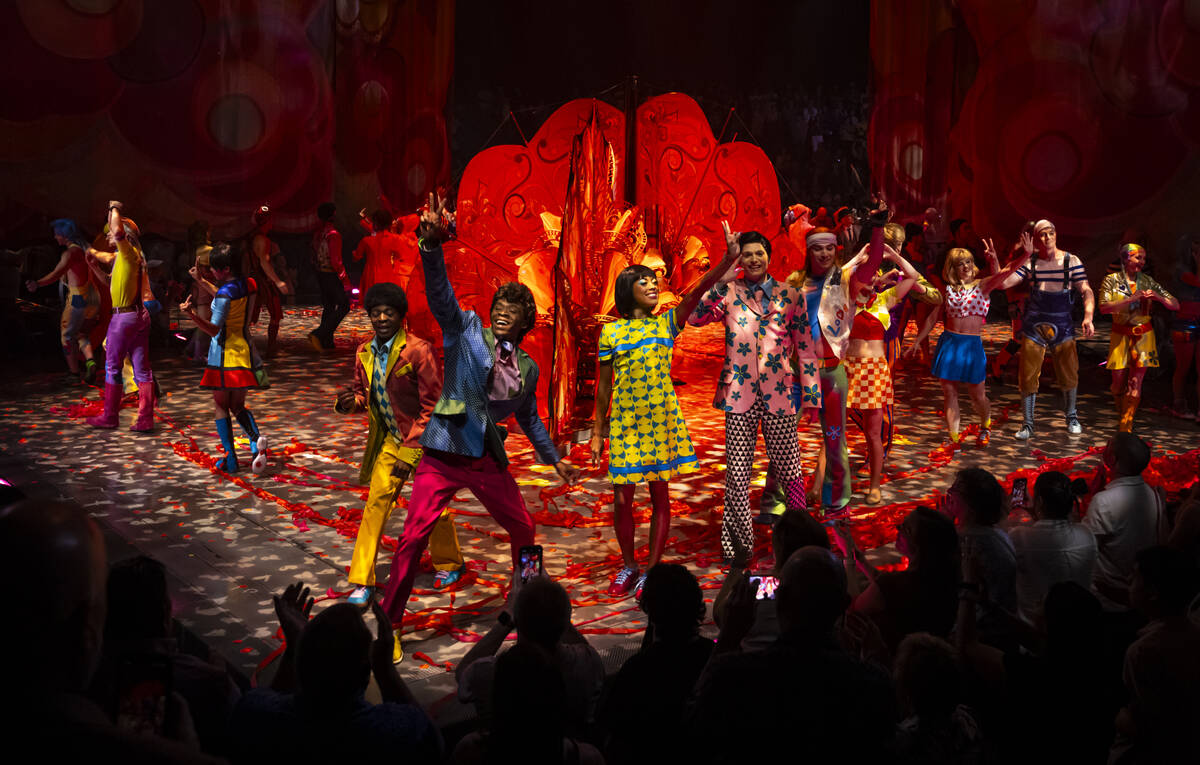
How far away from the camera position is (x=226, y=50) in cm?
1684

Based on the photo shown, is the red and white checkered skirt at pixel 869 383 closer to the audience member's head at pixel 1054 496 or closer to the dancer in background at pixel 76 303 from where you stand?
the audience member's head at pixel 1054 496

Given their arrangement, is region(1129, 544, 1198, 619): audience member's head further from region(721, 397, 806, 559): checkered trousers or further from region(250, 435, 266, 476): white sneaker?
region(250, 435, 266, 476): white sneaker

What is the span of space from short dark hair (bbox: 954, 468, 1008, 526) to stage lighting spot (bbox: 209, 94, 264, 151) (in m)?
15.5

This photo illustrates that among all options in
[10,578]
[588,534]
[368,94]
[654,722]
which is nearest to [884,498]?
[588,534]

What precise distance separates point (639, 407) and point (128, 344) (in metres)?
5.35

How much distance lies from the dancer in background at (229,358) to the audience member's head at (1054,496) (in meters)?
5.23

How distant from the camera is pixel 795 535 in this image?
3.38m

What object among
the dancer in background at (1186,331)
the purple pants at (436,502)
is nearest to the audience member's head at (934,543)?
the purple pants at (436,502)

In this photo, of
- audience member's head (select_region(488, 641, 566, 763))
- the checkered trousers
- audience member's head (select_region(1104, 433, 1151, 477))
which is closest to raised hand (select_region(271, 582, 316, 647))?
audience member's head (select_region(488, 641, 566, 763))

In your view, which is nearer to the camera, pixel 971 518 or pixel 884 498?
pixel 971 518

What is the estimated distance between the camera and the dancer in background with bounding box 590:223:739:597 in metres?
5.16

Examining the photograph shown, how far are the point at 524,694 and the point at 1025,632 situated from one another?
2.00m

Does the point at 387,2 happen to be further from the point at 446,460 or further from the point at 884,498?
the point at 446,460

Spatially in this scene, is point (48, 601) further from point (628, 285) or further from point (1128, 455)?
point (1128, 455)
